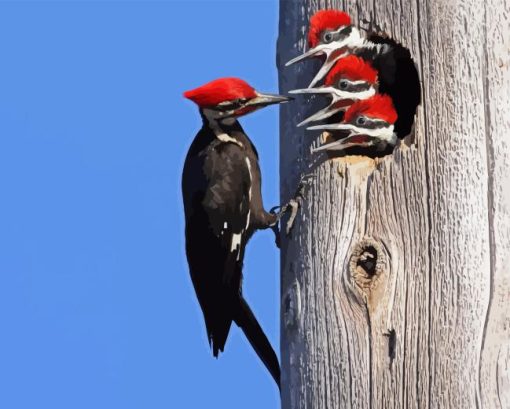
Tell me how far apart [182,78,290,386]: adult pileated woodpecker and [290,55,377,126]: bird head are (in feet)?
2.18

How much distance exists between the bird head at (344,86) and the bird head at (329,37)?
0.03 m

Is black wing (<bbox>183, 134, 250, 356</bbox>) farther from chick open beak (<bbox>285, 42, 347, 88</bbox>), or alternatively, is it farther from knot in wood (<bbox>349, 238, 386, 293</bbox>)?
knot in wood (<bbox>349, 238, 386, 293</bbox>)

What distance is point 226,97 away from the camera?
384cm

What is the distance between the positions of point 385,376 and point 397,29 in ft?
3.34

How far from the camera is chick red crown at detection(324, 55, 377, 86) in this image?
326 cm

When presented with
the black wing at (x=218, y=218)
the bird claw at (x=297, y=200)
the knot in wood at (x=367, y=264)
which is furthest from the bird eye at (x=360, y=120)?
the black wing at (x=218, y=218)

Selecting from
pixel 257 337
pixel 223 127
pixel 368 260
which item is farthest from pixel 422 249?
pixel 223 127

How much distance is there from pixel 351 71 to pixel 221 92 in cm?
71

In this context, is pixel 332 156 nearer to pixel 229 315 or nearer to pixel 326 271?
pixel 326 271

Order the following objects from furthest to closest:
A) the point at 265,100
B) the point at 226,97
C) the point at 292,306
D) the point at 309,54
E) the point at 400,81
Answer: the point at 226,97
the point at 265,100
the point at 400,81
the point at 309,54
the point at 292,306

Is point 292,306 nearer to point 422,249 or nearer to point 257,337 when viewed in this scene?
point 422,249

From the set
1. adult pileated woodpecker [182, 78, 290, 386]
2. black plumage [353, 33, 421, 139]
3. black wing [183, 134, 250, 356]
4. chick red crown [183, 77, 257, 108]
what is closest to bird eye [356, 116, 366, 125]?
black plumage [353, 33, 421, 139]

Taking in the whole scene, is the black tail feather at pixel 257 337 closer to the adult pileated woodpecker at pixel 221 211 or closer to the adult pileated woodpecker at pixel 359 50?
the adult pileated woodpecker at pixel 221 211

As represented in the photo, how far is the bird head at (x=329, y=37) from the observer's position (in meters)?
3.20
